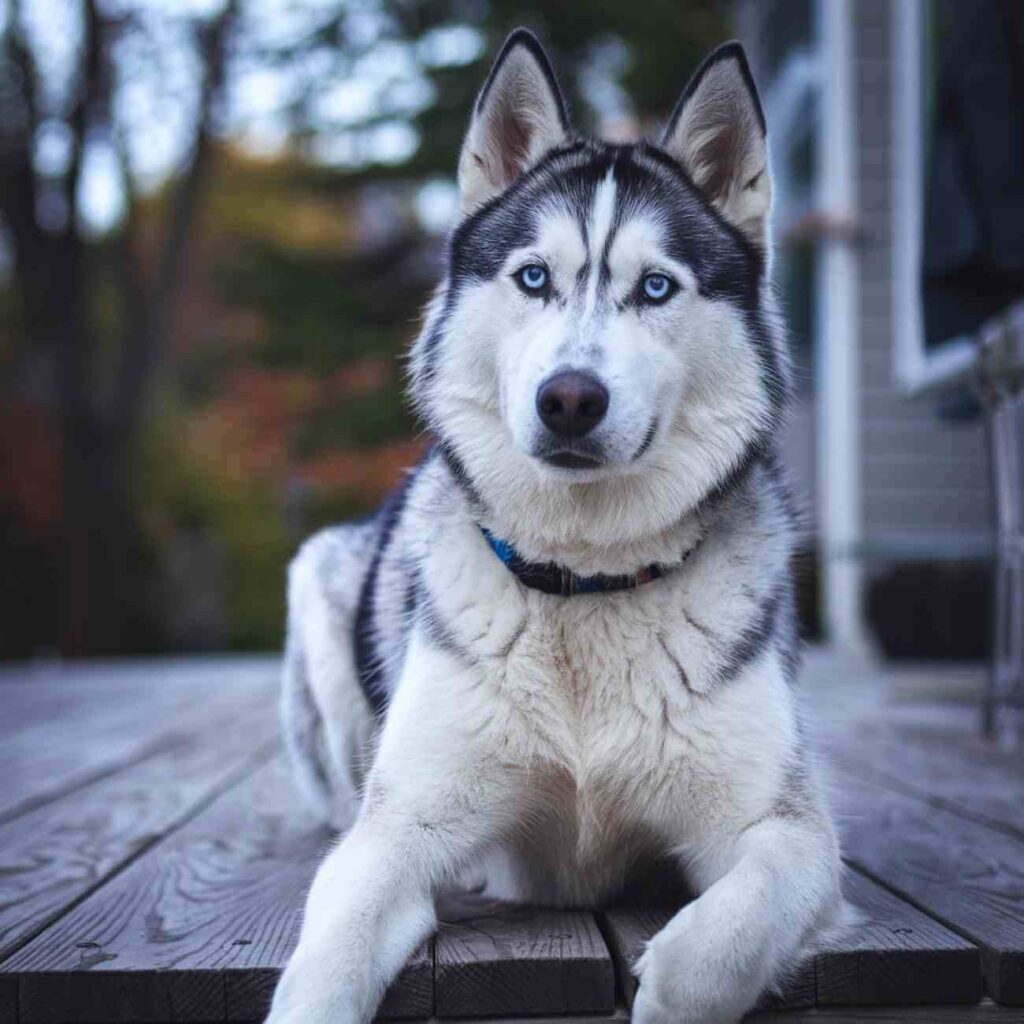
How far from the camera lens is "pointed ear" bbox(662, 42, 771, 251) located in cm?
229

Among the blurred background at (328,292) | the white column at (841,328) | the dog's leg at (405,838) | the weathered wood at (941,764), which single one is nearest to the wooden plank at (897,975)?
the dog's leg at (405,838)

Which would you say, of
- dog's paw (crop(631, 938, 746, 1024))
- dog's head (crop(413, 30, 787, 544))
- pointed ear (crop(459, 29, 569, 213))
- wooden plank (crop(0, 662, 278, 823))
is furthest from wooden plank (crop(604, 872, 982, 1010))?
wooden plank (crop(0, 662, 278, 823))

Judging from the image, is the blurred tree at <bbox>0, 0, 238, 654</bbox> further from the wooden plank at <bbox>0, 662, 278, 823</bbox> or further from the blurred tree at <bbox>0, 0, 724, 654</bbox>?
the wooden plank at <bbox>0, 662, 278, 823</bbox>

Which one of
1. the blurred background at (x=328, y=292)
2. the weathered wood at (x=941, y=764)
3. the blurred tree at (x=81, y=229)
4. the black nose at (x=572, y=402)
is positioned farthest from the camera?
the blurred tree at (x=81, y=229)

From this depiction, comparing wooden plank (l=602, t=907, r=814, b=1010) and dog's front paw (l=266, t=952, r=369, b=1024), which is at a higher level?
dog's front paw (l=266, t=952, r=369, b=1024)

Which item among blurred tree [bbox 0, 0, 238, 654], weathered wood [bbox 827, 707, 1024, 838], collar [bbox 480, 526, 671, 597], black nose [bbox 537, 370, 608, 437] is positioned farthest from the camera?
blurred tree [bbox 0, 0, 238, 654]

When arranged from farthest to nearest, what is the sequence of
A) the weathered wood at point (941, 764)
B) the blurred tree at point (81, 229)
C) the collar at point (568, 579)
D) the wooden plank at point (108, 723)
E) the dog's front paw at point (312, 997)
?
1. the blurred tree at point (81, 229)
2. the wooden plank at point (108, 723)
3. the weathered wood at point (941, 764)
4. the collar at point (568, 579)
5. the dog's front paw at point (312, 997)

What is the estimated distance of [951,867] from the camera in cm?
235

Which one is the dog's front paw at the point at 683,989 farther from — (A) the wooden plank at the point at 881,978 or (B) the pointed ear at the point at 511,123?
(B) the pointed ear at the point at 511,123

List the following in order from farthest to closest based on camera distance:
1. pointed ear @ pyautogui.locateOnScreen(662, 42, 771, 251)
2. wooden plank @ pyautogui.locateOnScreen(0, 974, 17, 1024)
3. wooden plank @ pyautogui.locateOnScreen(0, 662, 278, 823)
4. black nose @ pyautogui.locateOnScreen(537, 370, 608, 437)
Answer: wooden plank @ pyautogui.locateOnScreen(0, 662, 278, 823)
pointed ear @ pyautogui.locateOnScreen(662, 42, 771, 251)
black nose @ pyautogui.locateOnScreen(537, 370, 608, 437)
wooden plank @ pyautogui.locateOnScreen(0, 974, 17, 1024)

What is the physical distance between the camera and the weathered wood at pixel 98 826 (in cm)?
217

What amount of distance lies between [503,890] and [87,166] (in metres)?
9.27

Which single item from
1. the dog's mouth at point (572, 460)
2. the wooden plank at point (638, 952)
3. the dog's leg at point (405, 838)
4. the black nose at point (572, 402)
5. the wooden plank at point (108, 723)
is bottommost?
the wooden plank at point (108, 723)

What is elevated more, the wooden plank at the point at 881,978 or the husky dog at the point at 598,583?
the husky dog at the point at 598,583
